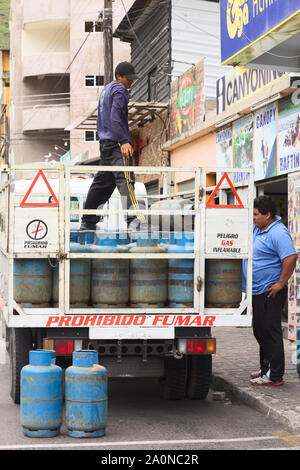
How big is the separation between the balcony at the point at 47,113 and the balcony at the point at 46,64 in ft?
5.19

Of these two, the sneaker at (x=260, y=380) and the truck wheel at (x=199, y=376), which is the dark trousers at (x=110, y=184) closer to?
the truck wheel at (x=199, y=376)

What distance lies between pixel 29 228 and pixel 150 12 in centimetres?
1607

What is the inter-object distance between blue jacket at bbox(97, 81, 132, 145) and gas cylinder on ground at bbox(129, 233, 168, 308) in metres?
1.95

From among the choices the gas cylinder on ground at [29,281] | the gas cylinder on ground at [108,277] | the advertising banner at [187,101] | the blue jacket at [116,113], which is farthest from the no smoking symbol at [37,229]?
the advertising banner at [187,101]

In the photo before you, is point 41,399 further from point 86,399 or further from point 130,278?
point 130,278

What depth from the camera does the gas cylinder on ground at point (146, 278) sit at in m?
6.66

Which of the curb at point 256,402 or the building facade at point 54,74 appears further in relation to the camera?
the building facade at point 54,74

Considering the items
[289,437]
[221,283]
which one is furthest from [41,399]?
[289,437]

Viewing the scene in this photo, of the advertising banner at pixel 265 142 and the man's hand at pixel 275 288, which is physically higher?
the advertising banner at pixel 265 142

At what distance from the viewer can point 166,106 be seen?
1927 cm

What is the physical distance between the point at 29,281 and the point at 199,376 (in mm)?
1956

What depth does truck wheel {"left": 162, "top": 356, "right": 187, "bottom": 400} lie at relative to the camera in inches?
286

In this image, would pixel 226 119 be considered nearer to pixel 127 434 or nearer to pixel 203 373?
pixel 203 373
